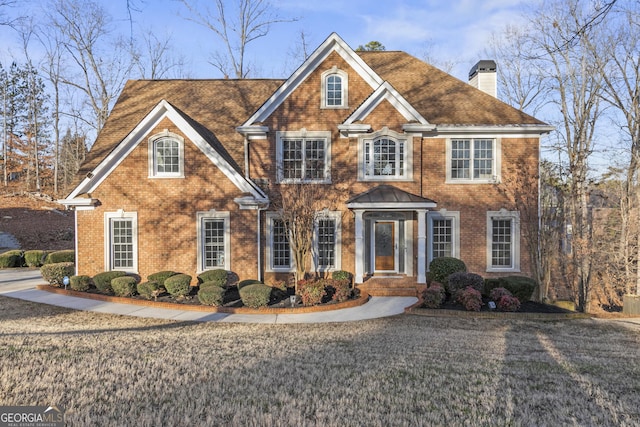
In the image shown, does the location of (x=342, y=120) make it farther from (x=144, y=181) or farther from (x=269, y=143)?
(x=144, y=181)

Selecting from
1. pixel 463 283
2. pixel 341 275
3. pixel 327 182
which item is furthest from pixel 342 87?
pixel 463 283

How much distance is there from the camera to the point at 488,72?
19.0m

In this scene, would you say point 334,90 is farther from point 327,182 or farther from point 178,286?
point 178,286

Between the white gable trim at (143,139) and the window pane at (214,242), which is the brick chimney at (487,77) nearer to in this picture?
the white gable trim at (143,139)

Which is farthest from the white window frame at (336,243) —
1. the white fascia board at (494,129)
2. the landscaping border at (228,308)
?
the white fascia board at (494,129)

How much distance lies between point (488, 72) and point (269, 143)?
1075 centimetres

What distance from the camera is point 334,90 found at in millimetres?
16406

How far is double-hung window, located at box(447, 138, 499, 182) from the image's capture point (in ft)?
54.1

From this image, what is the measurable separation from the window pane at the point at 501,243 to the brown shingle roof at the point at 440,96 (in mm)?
3949

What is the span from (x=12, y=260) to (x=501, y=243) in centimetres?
2416

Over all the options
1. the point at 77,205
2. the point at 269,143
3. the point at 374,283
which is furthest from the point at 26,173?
the point at 374,283

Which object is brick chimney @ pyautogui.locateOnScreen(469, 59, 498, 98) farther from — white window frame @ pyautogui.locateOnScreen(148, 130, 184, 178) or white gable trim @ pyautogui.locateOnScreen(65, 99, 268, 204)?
white window frame @ pyautogui.locateOnScreen(148, 130, 184, 178)

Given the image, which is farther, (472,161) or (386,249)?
(386,249)

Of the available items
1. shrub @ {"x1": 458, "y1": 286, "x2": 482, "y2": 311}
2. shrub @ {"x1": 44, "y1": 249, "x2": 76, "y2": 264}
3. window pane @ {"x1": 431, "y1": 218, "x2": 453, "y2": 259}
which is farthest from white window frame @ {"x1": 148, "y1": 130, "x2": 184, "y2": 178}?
shrub @ {"x1": 458, "y1": 286, "x2": 482, "y2": 311}
